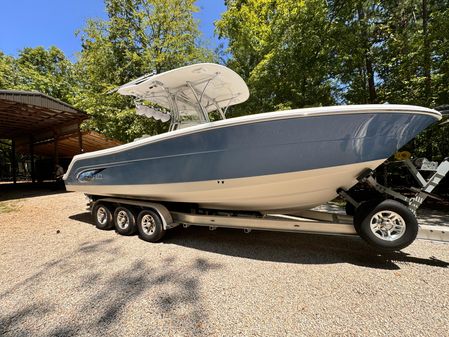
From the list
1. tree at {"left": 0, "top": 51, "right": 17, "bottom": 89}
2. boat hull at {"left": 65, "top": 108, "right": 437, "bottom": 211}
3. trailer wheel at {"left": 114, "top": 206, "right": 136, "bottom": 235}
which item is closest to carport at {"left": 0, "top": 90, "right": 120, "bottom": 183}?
tree at {"left": 0, "top": 51, "right": 17, "bottom": 89}

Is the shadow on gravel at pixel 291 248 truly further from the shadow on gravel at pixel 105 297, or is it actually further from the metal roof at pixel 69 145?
the metal roof at pixel 69 145

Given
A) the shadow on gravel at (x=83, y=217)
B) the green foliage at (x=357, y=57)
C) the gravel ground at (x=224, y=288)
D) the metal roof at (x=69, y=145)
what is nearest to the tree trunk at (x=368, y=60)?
the green foliage at (x=357, y=57)

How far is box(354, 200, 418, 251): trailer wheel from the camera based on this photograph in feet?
8.93

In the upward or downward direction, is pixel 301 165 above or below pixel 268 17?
below

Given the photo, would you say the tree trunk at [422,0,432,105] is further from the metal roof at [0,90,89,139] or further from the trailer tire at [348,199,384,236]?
the metal roof at [0,90,89,139]

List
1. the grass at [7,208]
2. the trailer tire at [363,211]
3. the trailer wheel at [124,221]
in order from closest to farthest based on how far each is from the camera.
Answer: the trailer tire at [363,211] < the trailer wheel at [124,221] < the grass at [7,208]

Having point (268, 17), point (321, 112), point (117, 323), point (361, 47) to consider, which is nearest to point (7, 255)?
point (117, 323)

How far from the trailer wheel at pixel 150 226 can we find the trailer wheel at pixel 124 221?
0.20 metres

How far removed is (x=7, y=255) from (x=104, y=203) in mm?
1601

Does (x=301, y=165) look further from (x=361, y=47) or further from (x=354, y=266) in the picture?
(x=361, y=47)

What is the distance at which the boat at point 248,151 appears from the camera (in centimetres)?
274

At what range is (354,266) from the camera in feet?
9.53

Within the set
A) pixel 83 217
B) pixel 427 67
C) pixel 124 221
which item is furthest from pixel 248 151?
pixel 427 67

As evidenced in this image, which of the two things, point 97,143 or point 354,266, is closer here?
point 354,266
